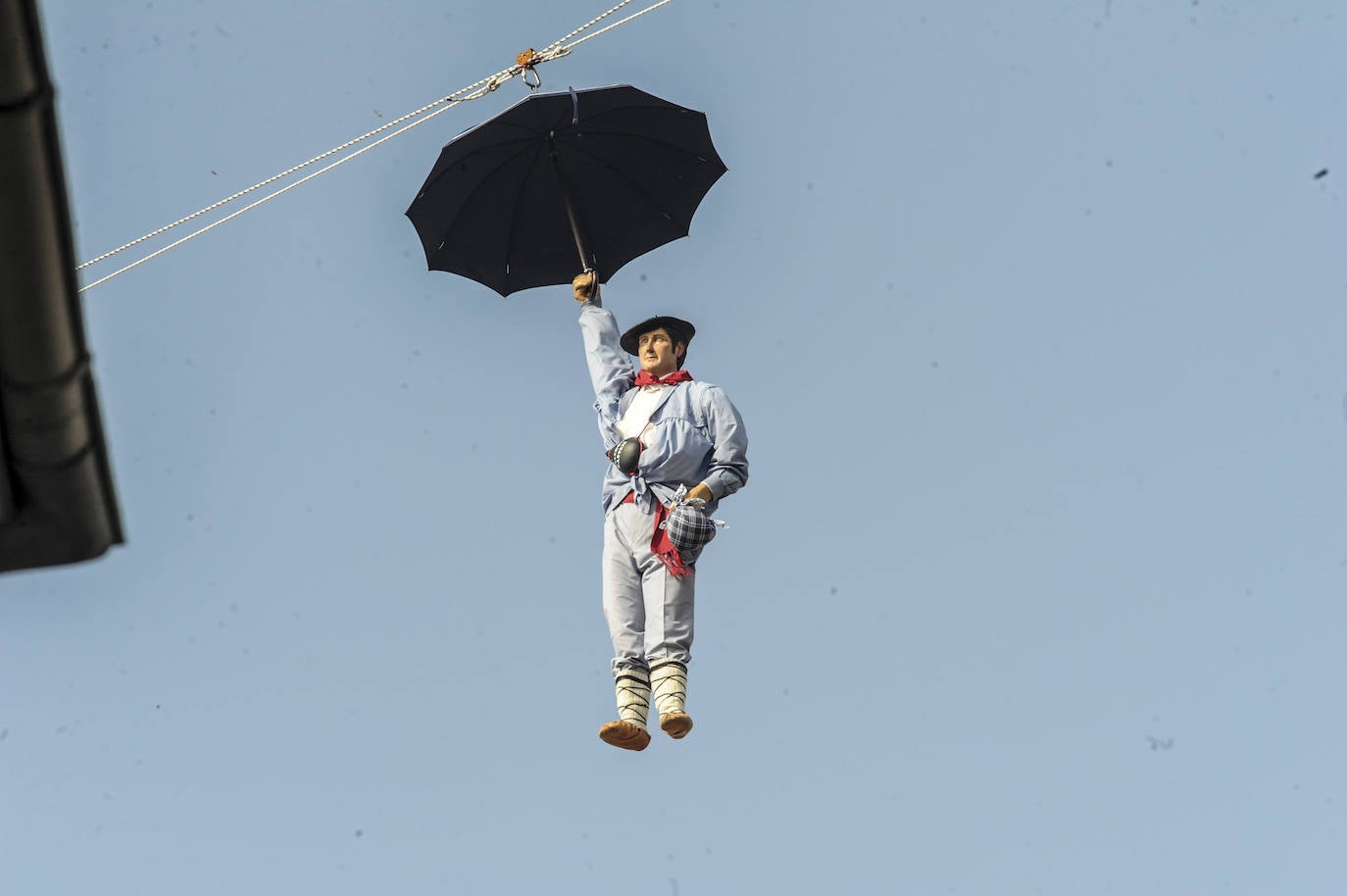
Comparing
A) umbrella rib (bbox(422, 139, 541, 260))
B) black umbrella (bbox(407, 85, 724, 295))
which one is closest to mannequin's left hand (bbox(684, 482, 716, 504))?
black umbrella (bbox(407, 85, 724, 295))

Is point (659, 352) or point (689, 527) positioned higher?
point (659, 352)

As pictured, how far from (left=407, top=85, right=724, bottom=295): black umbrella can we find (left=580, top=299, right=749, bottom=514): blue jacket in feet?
2.96

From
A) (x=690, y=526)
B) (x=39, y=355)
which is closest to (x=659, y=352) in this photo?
(x=690, y=526)

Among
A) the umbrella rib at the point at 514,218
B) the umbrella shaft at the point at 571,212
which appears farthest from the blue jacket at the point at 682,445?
the umbrella rib at the point at 514,218

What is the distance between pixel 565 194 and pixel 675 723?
3.05 meters

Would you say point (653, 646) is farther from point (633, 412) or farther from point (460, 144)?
point (460, 144)

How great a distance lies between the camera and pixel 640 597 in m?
10.6

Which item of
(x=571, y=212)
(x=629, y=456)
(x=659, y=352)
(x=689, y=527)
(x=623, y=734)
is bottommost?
(x=623, y=734)

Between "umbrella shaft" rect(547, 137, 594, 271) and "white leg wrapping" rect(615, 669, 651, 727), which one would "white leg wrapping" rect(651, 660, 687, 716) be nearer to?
"white leg wrapping" rect(615, 669, 651, 727)

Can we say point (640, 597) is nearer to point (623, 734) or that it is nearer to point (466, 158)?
point (623, 734)

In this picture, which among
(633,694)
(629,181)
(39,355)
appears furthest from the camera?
(629,181)

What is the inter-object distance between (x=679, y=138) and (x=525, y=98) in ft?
3.48

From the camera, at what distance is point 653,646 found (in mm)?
10250

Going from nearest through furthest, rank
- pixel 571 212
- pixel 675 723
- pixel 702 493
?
pixel 675 723 < pixel 702 493 < pixel 571 212
